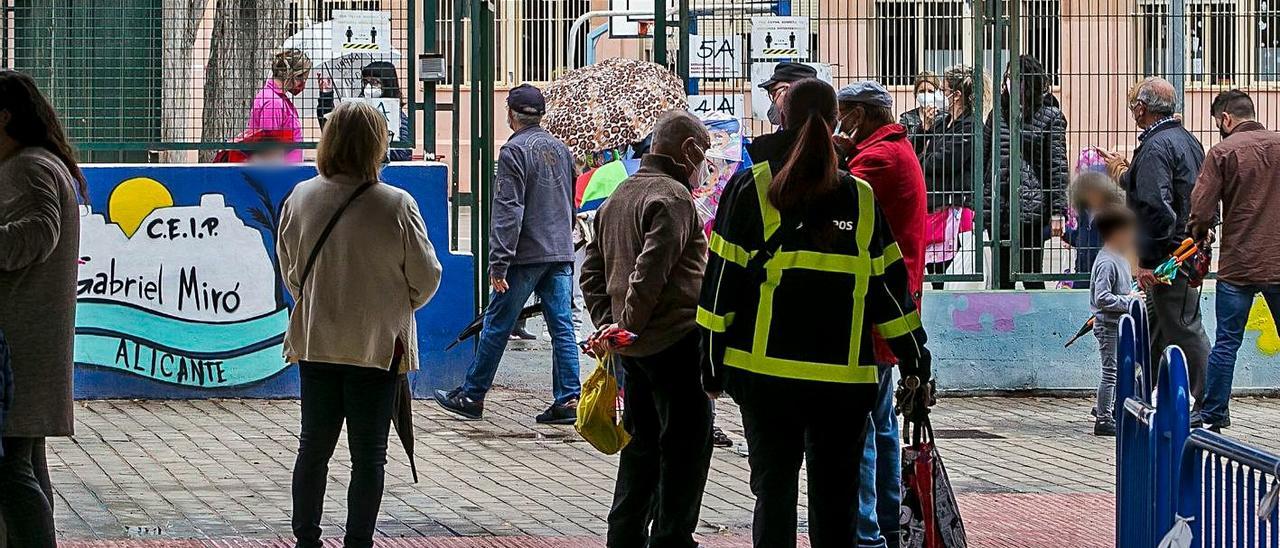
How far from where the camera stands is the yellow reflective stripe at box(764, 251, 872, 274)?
5430 millimetres

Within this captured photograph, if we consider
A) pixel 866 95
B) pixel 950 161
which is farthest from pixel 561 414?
pixel 866 95

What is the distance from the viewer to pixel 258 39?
1070 cm

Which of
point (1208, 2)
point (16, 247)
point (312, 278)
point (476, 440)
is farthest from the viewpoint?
point (1208, 2)

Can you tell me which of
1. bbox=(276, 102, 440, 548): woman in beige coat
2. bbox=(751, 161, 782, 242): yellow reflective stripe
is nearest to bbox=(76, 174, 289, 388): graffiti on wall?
bbox=(276, 102, 440, 548): woman in beige coat

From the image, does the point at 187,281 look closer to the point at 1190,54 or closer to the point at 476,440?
the point at 476,440

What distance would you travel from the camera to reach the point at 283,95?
10586mm

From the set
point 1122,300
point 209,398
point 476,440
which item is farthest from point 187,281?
point 1122,300

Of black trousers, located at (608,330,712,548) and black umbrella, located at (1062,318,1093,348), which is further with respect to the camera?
black umbrella, located at (1062,318,1093,348)

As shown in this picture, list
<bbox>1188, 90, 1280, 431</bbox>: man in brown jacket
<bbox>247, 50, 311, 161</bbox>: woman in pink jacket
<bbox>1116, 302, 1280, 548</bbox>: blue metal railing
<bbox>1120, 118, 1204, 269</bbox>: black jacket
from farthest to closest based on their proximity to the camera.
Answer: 1. <bbox>247, 50, 311, 161</bbox>: woman in pink jacket
2. <bbox>1120, 118, 1204, 269</bbox>: black jacket
3. <bbox>1188, 90, 1280, 431</bbox>: man in brown jacket
4. <bbox>1116, 302, 1280, 548</bbox>: blue metal railing

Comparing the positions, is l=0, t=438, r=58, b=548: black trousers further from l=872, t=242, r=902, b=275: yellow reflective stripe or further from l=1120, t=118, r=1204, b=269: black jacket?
l=1120, t=118, r=1204, b=269: black jacket

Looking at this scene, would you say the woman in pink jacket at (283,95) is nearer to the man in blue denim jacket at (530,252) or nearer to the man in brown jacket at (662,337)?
the man in blue denim jacket at (530,252)

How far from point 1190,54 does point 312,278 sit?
22.6 ft

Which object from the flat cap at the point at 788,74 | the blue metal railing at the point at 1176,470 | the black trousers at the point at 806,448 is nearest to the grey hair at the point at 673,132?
the black trousers at the point at 806,448

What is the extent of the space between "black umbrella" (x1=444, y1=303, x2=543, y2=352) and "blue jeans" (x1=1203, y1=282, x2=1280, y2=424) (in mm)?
3794
